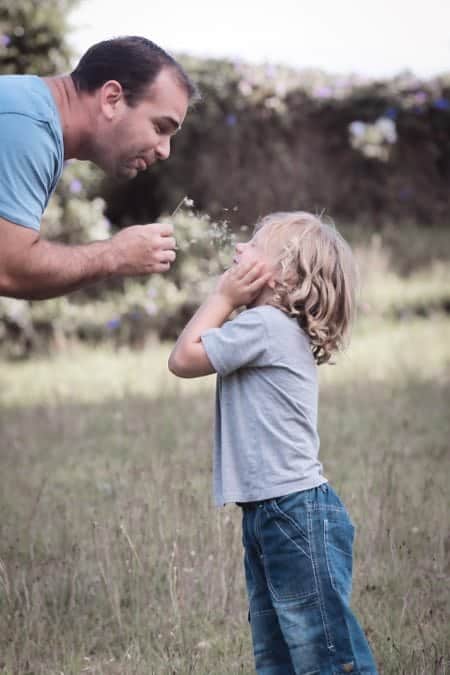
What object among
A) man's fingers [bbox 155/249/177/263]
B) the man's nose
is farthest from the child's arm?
the man's nose

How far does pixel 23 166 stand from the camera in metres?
2.86

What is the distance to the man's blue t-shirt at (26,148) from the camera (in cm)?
284

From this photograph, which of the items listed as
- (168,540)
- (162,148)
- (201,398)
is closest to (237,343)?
(162,148)

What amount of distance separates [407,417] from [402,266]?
193 inches

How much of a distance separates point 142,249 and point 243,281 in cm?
48

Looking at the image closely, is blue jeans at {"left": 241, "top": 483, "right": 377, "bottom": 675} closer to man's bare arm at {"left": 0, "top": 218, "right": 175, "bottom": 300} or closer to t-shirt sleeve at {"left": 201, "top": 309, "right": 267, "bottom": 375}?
t-shirt sleeve at {"left": 201, "top": 309, "right": 267, "bottom": 375}

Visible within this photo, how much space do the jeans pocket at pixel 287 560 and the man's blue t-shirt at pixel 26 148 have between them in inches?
47.8

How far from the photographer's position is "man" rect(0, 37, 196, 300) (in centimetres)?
287

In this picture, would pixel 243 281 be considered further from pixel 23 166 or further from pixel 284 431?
pixel 23 166

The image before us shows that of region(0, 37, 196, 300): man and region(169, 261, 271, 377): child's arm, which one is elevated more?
region(0, 37, 196, 300): man

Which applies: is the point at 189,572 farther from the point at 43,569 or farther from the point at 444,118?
the point at 444,118

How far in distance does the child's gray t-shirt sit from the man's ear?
1.08m

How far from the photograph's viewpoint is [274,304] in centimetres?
268

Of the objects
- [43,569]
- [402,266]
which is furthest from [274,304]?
[402,266]
